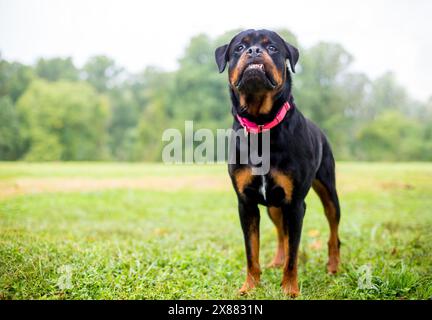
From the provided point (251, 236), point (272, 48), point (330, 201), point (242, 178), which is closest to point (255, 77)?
point (272, 48)

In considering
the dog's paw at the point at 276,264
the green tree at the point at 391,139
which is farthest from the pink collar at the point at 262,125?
the green tree at the point at 391,139

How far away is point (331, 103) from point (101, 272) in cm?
3027

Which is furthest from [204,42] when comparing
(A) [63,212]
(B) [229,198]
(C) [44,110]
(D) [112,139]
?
(A) [63,212]

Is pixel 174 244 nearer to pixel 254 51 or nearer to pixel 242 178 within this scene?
pixel 242 178

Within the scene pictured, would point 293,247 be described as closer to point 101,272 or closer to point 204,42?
point 101,272

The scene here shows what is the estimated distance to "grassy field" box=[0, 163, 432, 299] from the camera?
3.66m

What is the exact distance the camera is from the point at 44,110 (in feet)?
83.1

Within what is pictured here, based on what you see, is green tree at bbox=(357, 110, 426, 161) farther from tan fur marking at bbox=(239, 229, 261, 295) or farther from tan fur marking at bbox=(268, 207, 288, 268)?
tan fur marking at bbox=(239, 229, 261, 295)

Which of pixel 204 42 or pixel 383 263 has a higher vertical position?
pixel 204 42

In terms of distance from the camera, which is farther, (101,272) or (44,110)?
(44,110)

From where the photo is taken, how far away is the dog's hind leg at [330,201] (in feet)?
15.5

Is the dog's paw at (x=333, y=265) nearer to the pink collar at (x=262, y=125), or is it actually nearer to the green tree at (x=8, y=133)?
the pink collar at (x=262, y=125)
